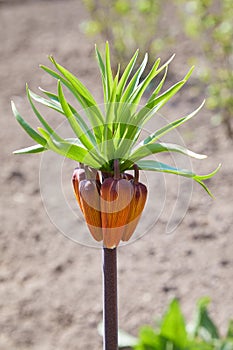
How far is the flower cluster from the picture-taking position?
0.99 m

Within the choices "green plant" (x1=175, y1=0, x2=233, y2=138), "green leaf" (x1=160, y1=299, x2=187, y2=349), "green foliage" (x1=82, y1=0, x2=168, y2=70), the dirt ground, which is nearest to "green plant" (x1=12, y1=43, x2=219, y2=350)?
"green leaf" (x1=160, y1=299, x2=187, y2=349)

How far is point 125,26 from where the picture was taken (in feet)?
15.8

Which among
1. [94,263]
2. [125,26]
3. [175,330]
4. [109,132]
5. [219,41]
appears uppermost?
[125,26]

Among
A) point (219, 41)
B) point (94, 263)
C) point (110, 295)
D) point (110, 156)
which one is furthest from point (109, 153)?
point (219, 41)

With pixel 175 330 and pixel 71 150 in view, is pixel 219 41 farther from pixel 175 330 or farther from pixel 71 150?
pixel 71 150

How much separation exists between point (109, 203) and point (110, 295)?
14 centimetres

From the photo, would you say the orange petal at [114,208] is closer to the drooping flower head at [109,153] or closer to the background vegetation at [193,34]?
the drooping flower head at [109,153]

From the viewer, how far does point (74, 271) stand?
2.93 m

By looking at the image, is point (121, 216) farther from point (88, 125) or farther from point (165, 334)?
point (165, 334)

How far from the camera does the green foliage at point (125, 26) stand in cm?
437

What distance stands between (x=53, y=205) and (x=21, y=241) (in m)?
2.00

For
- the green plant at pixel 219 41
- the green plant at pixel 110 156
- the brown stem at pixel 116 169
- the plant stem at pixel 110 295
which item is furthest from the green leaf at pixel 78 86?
the green plant at pixel 219 41

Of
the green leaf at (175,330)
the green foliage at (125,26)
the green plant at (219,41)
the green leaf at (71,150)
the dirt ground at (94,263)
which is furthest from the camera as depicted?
the green foliage at (125,26)

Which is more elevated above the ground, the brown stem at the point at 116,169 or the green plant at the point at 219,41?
the green plant at the point at 219,41
